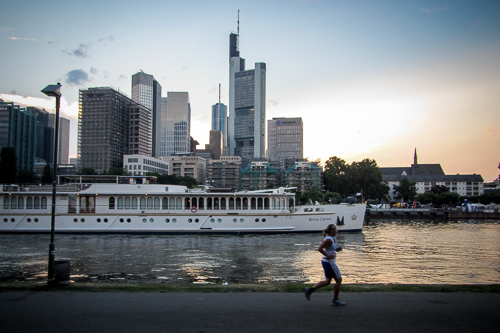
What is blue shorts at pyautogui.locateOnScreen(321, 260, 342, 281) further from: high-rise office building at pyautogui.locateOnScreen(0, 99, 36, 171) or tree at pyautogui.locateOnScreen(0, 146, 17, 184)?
high-rise office building at pyautogui.locateOnScreen(0, 99, 36, 171)

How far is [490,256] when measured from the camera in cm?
2236

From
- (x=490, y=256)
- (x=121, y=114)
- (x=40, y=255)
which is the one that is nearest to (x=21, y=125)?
(x=121, y=114)

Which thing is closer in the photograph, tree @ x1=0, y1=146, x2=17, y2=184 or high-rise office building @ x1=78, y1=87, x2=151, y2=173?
tree @ x1=0, y1=146, x2=17, y2=184

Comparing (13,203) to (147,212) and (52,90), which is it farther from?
(52,90)

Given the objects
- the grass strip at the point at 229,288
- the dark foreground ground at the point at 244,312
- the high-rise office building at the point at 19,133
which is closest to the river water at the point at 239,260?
the grass strip at the point at 229,288

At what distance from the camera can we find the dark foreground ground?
22.5 feet

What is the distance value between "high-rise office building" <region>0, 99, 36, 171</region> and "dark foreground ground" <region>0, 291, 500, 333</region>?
162212mm

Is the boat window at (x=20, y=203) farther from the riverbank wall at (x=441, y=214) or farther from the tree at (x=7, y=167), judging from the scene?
the riverbank wall at (x=441, y=214)

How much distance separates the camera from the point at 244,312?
763 centimetres

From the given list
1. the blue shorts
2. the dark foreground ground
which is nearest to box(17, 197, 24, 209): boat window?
the dark foreground ground

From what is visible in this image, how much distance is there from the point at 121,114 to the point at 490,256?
16717cm

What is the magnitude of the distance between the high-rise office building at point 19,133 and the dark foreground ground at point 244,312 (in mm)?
162212

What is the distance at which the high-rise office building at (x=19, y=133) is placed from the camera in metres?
145

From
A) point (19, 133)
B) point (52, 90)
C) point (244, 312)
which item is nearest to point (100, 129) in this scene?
point (19, 133)
